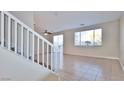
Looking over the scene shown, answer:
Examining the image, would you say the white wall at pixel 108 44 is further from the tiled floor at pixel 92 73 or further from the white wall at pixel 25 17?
the white wall at pixel 25 17

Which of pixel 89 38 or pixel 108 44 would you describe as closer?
pixel 108 44

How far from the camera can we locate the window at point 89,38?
24.0ft

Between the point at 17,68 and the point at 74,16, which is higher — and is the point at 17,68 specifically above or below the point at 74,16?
below

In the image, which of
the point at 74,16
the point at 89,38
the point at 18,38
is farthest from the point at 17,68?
the point at 89,38

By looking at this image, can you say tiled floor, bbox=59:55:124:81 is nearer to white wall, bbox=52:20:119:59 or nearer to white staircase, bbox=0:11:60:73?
white staircase, bbox=0:11:60:73

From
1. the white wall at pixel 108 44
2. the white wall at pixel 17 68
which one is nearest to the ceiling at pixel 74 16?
the white wall at pixel 108 44

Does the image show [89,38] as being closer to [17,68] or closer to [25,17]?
[25,17]

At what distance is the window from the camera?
7312mm

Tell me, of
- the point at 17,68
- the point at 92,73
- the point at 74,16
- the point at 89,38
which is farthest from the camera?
the point at 89,38

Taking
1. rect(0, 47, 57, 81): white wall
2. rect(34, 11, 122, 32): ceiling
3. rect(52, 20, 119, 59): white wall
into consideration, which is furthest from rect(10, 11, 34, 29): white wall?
rect(52, 20, 119, 59): white wall

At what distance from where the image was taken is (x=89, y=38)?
795 centimetres
